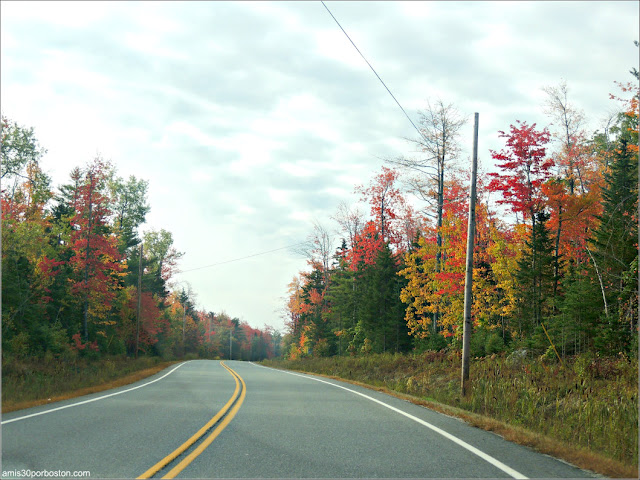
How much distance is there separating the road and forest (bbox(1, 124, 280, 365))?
16688 mm

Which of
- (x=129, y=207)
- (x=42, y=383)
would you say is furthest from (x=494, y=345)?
(x=129, y=207)

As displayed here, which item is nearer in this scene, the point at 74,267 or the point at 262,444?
the point at 262,444

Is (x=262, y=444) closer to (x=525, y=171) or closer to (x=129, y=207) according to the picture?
(x=525, y=171)

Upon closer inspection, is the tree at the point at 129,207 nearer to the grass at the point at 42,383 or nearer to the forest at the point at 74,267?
the forest at the point at 74,267

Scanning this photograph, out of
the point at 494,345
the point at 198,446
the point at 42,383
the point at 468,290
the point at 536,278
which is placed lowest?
the point at 42,383

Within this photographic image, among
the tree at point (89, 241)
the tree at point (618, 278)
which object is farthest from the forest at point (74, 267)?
the tree at point (618, 278)

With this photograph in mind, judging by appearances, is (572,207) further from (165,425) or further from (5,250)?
(5,250)

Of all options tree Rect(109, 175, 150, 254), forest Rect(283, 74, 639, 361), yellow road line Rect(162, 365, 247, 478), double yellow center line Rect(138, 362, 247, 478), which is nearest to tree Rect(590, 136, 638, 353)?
forest Rect(283, 74, 639, 361)

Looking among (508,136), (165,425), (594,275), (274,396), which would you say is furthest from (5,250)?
(594,275)

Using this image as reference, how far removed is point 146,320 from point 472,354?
40.1 meters

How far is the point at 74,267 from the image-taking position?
38.0 meters

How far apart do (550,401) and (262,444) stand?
1144 centimetres

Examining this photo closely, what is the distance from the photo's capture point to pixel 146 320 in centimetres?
5600

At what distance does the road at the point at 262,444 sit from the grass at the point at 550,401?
56 cm
